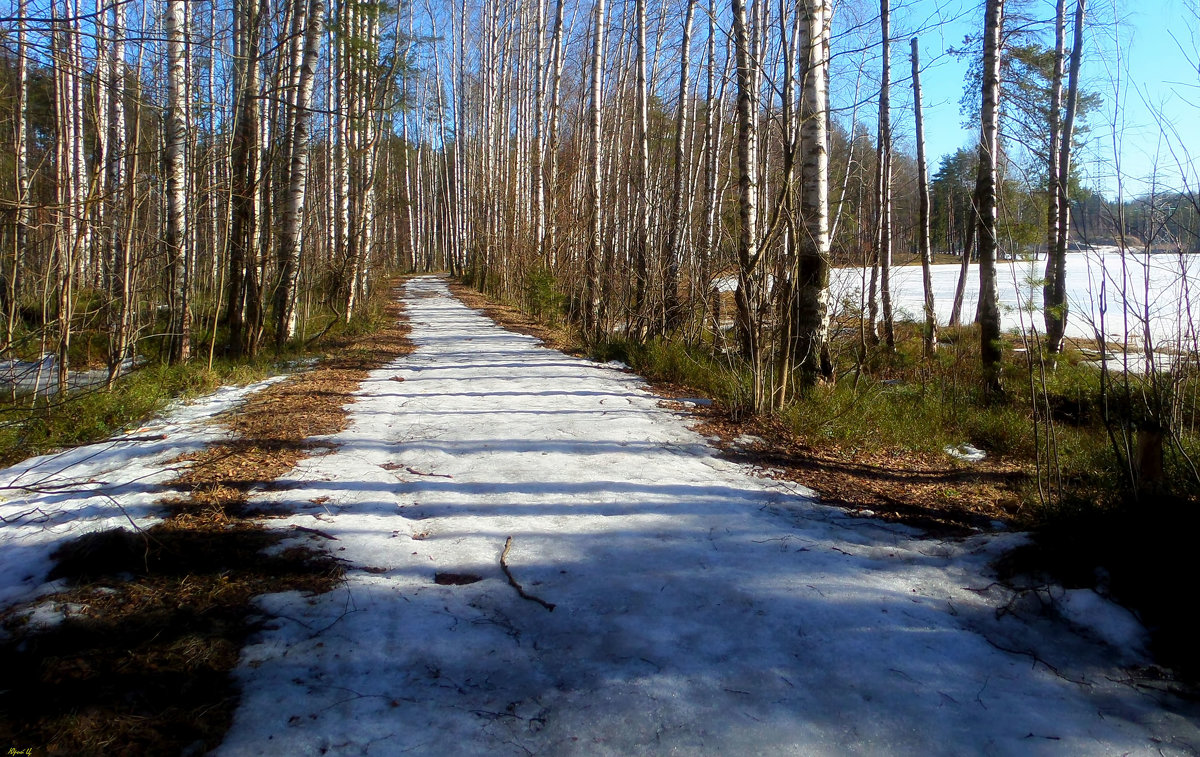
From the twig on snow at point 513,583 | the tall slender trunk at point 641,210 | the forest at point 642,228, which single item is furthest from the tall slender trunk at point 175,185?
the twig on snow at point 513,583

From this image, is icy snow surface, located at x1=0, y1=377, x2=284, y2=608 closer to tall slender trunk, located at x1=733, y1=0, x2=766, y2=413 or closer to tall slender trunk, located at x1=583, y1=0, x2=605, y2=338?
tall slender trunk, located at x1=733, y1=0, x2=766, y2=413

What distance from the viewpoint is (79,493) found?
393cm

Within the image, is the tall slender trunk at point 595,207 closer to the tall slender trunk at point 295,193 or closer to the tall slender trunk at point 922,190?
the tall slender trunk at point 295,193

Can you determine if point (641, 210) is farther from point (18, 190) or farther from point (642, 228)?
point (18, 190)

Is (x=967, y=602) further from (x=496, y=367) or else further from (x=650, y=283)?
(x=650, y=283)

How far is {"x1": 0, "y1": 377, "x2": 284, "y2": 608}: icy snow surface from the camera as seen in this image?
10.2ft

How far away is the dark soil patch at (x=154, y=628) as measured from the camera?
207cm

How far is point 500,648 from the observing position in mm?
2660

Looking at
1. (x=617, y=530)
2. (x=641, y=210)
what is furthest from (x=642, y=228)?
(x=617, y=530)

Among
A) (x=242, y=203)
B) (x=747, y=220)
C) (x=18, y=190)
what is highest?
(x=242, y=203)

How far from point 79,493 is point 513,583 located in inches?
109

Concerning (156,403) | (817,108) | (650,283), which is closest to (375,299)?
(650,283)

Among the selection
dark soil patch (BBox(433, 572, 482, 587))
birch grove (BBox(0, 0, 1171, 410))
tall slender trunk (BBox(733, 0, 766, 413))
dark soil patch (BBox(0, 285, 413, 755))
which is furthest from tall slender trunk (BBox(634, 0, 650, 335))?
dark soil patch (BBox(433, 572, 482, 587))

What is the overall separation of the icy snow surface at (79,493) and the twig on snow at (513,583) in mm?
1867
